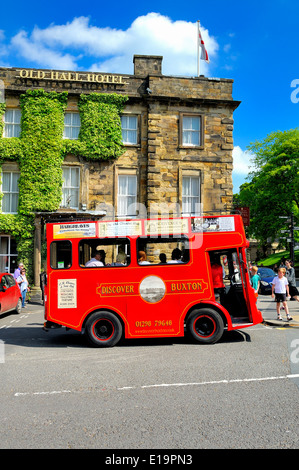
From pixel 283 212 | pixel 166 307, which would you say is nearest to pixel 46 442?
pixel 166 307

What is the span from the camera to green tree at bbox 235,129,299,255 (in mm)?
37719

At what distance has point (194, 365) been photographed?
7.33m

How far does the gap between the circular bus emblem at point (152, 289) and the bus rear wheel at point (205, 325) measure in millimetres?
880

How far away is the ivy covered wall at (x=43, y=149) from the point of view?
69.3ft

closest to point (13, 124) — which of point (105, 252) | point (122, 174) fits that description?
point (122, 174)

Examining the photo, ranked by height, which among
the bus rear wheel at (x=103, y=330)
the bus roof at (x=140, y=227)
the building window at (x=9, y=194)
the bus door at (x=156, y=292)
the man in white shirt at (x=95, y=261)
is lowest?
the bus rear wheel at (x=103, y=330)

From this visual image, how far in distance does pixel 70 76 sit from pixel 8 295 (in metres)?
13.0

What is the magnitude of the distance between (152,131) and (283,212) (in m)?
21.1

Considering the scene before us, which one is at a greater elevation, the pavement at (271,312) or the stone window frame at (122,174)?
the stone window frame at (122,174)

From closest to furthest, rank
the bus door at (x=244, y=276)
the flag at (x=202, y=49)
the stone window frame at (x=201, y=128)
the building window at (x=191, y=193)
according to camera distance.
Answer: the bus door at (x=244, y=276), the stone window frame at (x=201, y=128), the building window at (x=191, y=193), the flag at (x=202, y=49)

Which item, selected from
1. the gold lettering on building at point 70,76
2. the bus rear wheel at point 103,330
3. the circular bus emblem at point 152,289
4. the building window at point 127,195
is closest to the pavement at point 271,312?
the circular bus emblem at point 152,289

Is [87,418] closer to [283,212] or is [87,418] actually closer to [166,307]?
[166,307]

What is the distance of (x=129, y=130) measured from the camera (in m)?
22.4

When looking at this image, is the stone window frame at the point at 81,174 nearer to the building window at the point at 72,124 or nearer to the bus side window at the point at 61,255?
the building window at the point at 72,124
